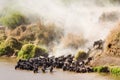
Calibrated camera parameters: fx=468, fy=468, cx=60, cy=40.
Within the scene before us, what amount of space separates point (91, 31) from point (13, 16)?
2754cm

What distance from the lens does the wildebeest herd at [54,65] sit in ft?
174

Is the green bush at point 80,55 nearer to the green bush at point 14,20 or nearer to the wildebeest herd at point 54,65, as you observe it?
the wildebeest herd at point 54,65

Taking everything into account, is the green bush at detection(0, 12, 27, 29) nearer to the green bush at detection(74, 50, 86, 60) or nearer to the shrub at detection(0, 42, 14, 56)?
the shrub at detection(0, 42, 14, 56)

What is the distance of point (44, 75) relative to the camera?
1953 inches

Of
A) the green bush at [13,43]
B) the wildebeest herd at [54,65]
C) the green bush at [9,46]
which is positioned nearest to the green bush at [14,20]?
the green bush at [13,43]

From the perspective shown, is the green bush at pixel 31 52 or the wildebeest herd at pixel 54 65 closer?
the wildebeest herd at pixel 54 65

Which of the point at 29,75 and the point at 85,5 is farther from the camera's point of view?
the point at 85,5

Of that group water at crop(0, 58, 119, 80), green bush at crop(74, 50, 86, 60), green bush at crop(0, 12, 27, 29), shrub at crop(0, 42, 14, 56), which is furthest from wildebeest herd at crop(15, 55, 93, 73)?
green bush at crop(0, 12, 27, 29)

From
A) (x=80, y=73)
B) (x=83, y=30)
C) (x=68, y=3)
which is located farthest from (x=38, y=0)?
(x=80, y=73)

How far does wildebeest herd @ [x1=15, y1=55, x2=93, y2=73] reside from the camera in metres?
53.1

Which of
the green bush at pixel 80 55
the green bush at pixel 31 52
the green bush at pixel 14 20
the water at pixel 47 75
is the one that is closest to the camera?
the water at pixel 47 75

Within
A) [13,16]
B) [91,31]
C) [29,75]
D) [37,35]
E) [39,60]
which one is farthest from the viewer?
[13,16]

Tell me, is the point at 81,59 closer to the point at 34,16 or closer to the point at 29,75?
the point at 29,75

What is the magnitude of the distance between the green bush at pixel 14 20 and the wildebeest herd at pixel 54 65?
31.9m
